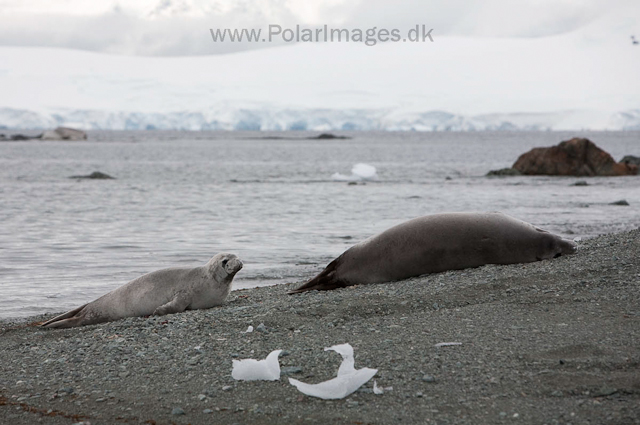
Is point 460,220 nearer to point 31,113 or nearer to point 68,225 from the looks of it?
point 68,225

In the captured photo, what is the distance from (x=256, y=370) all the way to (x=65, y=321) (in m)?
2.94

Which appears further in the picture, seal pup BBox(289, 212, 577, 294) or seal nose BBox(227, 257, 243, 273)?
seal pup BBox(289, 212, 577, 294)

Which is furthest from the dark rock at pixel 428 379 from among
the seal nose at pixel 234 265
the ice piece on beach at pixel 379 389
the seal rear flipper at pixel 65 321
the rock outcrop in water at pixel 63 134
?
the rock outcrop in water at pixel 63 134

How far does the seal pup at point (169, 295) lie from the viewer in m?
6.83

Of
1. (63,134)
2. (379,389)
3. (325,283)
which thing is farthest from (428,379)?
(63,134)

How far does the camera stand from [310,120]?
498ft

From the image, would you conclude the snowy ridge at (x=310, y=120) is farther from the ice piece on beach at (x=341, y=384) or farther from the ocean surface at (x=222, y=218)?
the ice piece on beach at (x=341, y=384)

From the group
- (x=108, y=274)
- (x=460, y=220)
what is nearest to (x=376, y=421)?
(x=460, y=220)

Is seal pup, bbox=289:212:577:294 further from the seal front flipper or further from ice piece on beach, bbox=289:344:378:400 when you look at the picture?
ice piece on beach, bbox=289:344:378:400

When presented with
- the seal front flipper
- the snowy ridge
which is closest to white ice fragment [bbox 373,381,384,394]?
the seal front flipper

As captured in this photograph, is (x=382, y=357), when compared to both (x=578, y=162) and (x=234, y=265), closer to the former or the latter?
(x=234, y=265)

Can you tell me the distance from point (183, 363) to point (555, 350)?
7.51 feet

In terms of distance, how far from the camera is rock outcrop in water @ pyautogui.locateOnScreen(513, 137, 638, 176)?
28.8m

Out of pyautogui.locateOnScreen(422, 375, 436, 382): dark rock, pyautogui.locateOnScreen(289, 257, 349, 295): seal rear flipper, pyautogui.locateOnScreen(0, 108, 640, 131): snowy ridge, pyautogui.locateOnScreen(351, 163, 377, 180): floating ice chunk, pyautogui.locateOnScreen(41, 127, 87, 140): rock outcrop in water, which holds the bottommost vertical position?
pyautogui.locateOnScreen(289, 257, 349, 295): seal rear flipper
